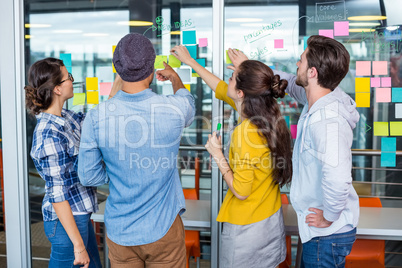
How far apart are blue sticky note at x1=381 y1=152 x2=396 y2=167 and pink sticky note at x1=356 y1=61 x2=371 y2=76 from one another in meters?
0.52

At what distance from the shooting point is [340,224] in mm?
1601

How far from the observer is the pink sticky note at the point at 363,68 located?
97.1 inches

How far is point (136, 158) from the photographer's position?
140 centimetres

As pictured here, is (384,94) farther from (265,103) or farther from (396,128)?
(265,103)

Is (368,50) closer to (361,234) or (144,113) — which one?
(361,234)

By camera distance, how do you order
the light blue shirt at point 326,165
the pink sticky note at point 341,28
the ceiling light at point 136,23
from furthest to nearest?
the ceiling light at point 136,23, the pink sticky note at point 341,28, the light blue shirt at point 326,165

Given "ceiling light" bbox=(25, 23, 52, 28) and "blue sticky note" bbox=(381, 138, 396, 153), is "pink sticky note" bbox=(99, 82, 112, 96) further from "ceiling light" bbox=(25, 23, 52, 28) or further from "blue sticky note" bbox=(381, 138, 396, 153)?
"blue sticky note" bbox=(381, 138, 396, 153)

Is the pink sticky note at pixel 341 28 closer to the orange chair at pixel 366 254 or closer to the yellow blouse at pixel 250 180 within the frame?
the yellow blouse at pixel 250 180

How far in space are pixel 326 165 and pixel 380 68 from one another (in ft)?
4.28

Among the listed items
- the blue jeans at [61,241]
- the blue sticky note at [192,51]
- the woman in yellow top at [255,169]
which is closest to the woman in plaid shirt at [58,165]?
the blue jeans at [61,241]

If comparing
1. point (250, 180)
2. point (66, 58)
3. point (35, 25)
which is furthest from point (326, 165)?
point (35, 25)

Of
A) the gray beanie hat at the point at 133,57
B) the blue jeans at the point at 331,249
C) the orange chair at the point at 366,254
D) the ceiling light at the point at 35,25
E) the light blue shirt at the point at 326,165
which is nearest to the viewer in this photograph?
the gray beanie hat at the point at 133,57

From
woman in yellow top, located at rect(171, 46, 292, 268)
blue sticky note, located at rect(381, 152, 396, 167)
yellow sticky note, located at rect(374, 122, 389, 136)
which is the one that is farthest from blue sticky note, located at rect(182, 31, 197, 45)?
blue sticky note, located at rect(381, 152, 396, 167)

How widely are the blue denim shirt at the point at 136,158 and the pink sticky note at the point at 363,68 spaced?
4.55 ft
